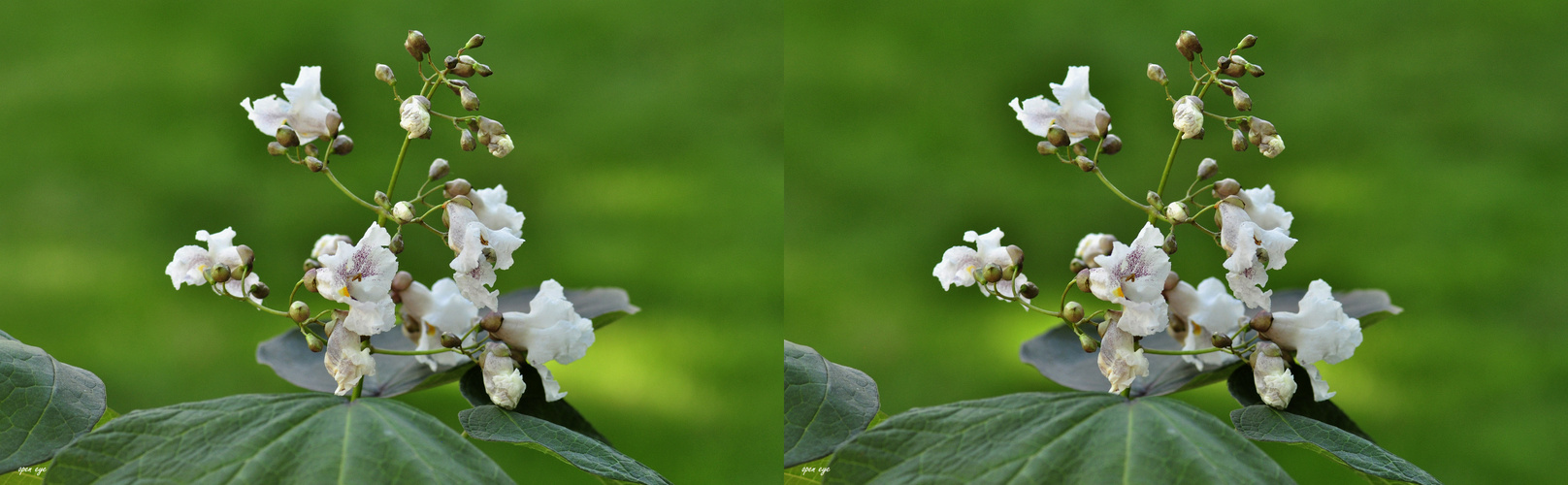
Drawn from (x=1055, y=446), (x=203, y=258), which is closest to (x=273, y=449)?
(x=203, y=258)

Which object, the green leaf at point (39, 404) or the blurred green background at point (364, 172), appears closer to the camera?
the green leaf at point (39, 404)

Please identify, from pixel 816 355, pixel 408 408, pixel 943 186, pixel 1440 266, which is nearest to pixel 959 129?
pixel 943 186

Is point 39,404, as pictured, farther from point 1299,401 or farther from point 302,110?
point 1299,401

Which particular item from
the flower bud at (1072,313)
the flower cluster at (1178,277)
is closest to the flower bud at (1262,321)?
the flower cluster at (1178,277)

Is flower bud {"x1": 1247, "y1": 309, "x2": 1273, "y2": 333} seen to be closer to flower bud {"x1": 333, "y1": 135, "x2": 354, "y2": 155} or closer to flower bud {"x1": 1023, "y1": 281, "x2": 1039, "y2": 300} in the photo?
flower bud {"x1": 1023, "y1": 281, "x2": 1039, "y2": 300}

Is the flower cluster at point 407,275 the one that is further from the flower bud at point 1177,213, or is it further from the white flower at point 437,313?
the flower bud at point 1177,213

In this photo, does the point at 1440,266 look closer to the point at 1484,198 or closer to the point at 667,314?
the point at 1484,198

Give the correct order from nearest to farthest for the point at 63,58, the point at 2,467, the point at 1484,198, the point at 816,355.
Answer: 1. the point at 2,467
2. the point at 816,355
3. the point at 1484,198
4. the point at 63,58
